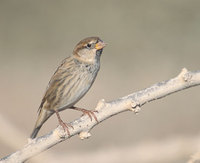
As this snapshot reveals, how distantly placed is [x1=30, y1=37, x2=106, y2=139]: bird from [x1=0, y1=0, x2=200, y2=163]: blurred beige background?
219 cm

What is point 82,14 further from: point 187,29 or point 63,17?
point 187,29

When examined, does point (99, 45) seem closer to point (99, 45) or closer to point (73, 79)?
point (99, 45)

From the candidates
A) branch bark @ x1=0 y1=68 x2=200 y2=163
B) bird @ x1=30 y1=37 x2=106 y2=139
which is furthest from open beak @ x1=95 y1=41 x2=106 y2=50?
branch bark @ x1=0 y1=68 x2=200 y2=163

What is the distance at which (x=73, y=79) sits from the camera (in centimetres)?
341

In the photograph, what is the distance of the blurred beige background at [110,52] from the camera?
6324 millimetres

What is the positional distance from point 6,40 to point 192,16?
2.42 meters

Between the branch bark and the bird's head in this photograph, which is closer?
the branch bark

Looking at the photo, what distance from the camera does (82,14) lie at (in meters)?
8.49

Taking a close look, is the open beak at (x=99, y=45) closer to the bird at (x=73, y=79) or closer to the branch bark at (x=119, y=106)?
the bird at (x=73, y=79)

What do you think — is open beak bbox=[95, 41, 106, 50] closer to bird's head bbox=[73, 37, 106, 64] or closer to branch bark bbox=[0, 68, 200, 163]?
bird's head bbox=[73, 37, 106, 64]

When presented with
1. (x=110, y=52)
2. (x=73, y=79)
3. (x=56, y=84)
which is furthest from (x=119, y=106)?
(x=110, y=52)

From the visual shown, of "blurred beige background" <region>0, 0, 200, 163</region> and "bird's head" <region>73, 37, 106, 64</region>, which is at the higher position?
"blurred beige background" <region>0, 0, 200, 163</region>

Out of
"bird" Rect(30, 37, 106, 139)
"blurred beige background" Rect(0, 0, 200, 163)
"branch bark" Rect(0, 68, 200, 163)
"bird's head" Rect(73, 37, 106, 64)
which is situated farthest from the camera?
"blurred beige background" Rect(0, 0, 200, 163)

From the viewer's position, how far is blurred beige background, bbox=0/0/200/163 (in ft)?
20.7
